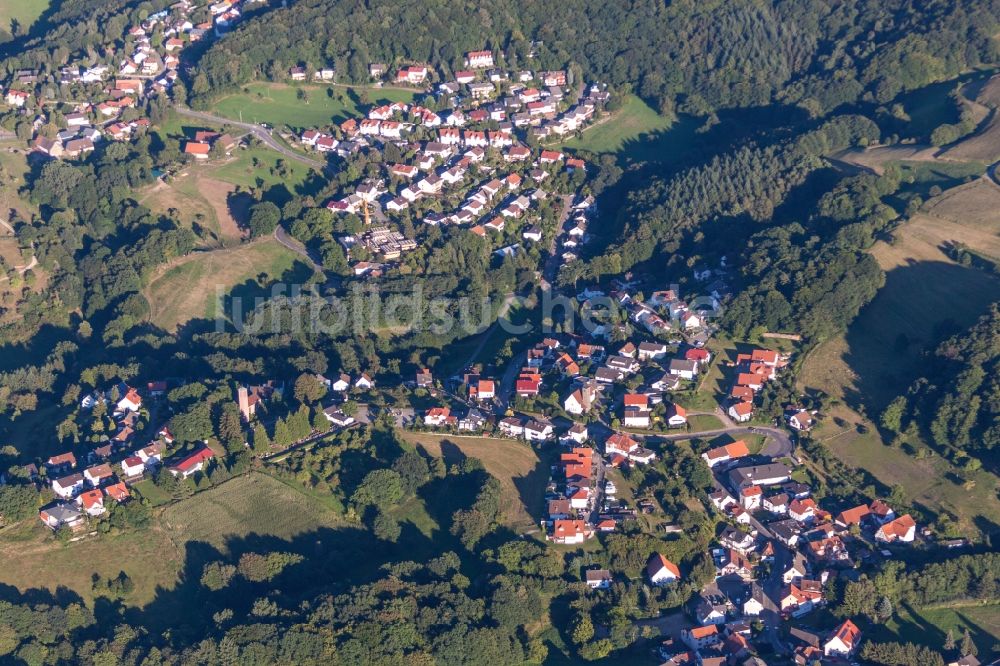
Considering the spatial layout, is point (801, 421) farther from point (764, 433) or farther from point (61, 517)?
point (61, 517)

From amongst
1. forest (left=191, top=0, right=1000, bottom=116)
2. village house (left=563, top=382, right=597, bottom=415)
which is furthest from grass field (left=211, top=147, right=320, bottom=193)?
village house (left=563, top=382, right=597, bottom=415)

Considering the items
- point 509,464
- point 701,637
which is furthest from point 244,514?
point 701,637

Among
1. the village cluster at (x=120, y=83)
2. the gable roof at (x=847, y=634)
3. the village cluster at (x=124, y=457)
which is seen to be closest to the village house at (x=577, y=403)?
the village cluster at (x=124, y=457)

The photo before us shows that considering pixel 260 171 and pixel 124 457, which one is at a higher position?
pixel 260 171

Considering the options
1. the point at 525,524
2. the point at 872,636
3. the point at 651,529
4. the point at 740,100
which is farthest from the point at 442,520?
the point at 740,100

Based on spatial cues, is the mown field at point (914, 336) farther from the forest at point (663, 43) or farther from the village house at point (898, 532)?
the forest at point (663, 43)

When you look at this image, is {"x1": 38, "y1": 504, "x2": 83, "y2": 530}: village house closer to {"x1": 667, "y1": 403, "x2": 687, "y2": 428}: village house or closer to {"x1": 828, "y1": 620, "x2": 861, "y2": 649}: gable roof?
{"x1": 667, "y1": 403, "x2": 687, "y2": 428}: village house
